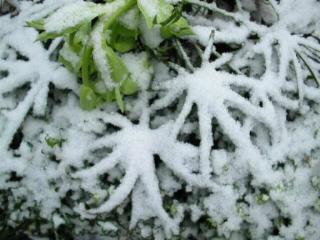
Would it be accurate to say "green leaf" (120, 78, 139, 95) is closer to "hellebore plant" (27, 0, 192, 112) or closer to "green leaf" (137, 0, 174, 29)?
"hellebore plant" (27, 0, 192, 112)

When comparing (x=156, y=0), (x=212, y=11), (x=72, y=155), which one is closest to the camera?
(x=156, y=0)

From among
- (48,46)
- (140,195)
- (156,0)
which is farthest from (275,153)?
(48,46)

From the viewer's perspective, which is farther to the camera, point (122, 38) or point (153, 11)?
point (122, 38)

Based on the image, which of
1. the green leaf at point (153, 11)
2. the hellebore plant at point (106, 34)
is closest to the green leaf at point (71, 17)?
the hellebore plant at point (106, 34)

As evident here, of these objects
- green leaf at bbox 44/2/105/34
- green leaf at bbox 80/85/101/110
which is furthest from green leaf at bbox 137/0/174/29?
green leaf at bbox 80/85/101/110

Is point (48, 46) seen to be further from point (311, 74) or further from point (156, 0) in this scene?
point (311, 74)

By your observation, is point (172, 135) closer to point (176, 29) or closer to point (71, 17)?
point (176, 29)

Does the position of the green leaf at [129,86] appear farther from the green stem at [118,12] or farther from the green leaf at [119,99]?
the green stem at [118,12]

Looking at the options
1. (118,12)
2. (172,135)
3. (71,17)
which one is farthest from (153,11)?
(172,135)
